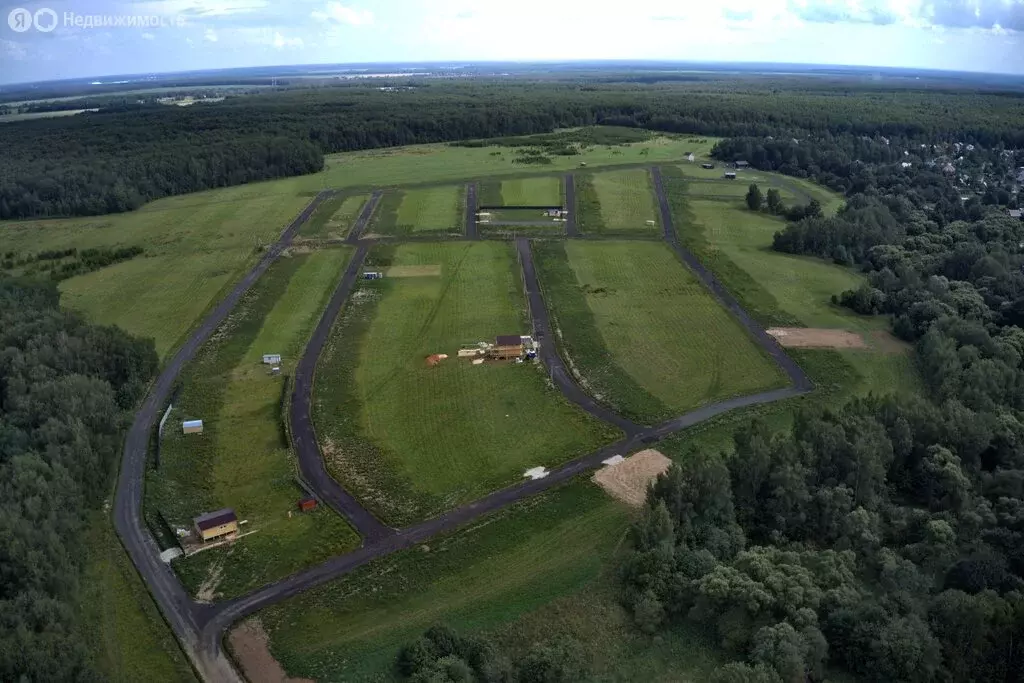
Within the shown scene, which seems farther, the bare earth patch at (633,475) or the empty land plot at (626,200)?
the empty land plot at (626,200)

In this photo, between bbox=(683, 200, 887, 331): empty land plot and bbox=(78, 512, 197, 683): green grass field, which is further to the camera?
bbox=(683, 200, 887, 331): empty land plot

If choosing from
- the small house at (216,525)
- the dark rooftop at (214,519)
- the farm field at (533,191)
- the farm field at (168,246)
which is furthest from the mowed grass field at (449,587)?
the farm field at (533,191)

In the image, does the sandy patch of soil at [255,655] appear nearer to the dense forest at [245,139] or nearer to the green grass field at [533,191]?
the green grass field at [533,191]

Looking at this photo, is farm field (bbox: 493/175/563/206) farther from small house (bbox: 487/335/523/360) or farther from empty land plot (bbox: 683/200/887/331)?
small house (bbox: 487/335/523/360)

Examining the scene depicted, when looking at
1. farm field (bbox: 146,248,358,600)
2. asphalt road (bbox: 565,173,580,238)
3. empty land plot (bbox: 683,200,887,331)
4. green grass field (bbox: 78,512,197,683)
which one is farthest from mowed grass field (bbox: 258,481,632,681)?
asphalt road (bbox: 565,173,580,238)

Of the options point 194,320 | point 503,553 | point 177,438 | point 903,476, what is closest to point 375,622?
point 503,553

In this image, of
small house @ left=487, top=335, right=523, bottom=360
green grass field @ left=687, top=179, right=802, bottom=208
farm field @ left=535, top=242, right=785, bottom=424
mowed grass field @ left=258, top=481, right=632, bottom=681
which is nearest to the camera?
mowed grass field @ left=258, top=481, right=632, bottom=681
